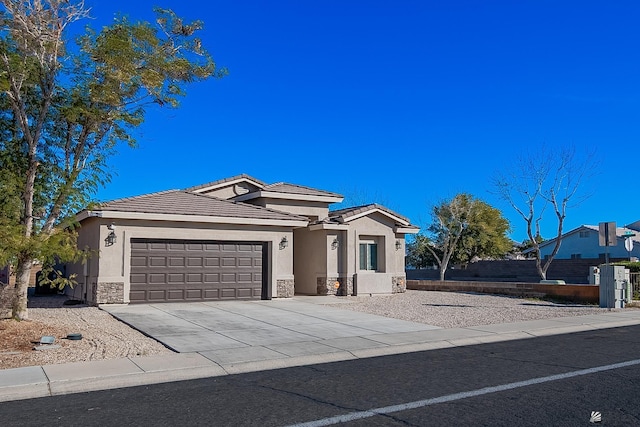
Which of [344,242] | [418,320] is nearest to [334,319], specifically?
[418,320]

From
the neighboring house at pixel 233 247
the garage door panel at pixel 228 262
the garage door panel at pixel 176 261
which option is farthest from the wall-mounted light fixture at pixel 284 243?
the garage door panel at pixel 176 261

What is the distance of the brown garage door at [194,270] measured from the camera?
18.8 m

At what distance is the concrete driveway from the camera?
11.2m

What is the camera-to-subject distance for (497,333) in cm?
1359

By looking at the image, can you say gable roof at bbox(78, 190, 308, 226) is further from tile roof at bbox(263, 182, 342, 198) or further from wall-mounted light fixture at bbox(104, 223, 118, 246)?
tile roof at bbox(263, 182, 342, 198)

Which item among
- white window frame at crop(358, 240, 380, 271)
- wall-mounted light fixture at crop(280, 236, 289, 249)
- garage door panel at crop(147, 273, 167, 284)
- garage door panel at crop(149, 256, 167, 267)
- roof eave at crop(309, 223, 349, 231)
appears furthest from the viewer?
white window frame at crop(358, 240, 380, 271)

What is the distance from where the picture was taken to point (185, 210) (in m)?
19.5

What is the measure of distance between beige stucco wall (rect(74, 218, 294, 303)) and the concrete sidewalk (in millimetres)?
7328

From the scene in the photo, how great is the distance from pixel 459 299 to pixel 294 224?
7.38 meters

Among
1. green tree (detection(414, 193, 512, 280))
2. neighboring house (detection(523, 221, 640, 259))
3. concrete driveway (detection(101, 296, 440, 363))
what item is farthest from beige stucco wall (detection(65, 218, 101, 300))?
neighboring house (detection(523, 221, 640, 259))

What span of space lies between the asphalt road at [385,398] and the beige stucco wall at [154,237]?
10572mm

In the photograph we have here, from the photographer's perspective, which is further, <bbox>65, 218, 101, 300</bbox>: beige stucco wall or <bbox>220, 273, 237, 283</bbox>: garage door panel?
<bbox>220, 273, 237, 283</bbox>: garage door panel

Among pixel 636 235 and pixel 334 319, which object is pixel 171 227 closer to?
pixel 334 319

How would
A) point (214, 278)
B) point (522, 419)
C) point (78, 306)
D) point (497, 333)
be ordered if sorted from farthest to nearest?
point (214, 278)
point (78, 306)
point (497, 333)
point (522, 419)
